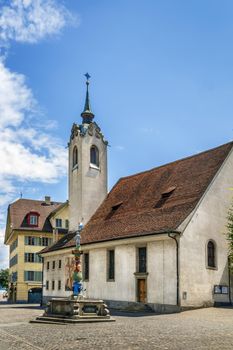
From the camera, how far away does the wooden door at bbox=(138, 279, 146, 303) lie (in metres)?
32.0

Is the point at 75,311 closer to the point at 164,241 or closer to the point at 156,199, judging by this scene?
the point at 164,241

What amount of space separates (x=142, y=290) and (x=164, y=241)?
4047 millimetres

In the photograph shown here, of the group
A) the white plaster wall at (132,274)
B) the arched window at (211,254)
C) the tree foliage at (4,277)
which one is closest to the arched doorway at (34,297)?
the white plaster wall at (132,274)

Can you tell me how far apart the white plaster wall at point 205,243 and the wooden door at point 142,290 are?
375cm

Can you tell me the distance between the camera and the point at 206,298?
98.5 ft

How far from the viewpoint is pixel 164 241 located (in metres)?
30.3

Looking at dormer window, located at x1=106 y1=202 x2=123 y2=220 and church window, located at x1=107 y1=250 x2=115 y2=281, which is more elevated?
dormer window, located at x1=106 y1=202 x2=123 y2=220

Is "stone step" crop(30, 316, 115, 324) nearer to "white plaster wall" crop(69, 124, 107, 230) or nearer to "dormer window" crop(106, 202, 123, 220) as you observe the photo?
"dormer window" crop(106, 202, 123, 220)

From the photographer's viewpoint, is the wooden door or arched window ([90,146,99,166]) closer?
the wooden door

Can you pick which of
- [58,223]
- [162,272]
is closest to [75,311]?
[162,272]

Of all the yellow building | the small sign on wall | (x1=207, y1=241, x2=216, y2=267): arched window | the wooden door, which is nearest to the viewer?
the small sign on wall

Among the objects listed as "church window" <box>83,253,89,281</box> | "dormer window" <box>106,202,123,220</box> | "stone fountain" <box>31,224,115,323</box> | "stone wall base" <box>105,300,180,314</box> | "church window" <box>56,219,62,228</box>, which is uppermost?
"church window" <box>56,219,62,228</box>

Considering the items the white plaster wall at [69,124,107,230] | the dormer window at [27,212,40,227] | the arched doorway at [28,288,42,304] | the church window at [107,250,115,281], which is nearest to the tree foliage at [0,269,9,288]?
the dormer window at [27,212,40,227]

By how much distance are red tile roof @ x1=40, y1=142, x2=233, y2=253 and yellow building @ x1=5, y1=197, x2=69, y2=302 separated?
1844cm
